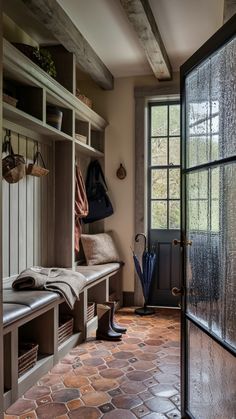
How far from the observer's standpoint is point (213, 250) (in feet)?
6.38

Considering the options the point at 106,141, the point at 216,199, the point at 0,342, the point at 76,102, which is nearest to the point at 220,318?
the point at 216,199

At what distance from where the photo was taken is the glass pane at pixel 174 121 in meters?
4.86

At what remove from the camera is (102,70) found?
447 centimetres

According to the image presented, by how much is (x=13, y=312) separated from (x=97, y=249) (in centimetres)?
219

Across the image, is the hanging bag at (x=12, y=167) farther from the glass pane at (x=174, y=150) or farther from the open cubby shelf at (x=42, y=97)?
the glass pane at (x=174, y=150)

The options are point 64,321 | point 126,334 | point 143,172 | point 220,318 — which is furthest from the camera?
point 143,172

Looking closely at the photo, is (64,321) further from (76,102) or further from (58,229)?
(76,102)

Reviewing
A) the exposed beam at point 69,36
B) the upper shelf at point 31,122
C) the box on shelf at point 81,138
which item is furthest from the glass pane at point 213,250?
the box on shelf at point 81,138

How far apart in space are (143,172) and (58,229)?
1.53 m

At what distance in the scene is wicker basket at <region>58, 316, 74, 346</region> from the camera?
3.26 meters

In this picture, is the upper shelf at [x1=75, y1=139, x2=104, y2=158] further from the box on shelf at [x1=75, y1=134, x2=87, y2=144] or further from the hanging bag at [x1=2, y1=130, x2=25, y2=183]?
the hanging bag at [x1=2, y1=130, x2=25, y2=183]

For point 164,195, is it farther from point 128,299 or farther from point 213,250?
point 213,250

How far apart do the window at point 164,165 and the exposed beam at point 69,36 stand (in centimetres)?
81

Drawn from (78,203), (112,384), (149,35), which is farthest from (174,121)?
(112,384)
